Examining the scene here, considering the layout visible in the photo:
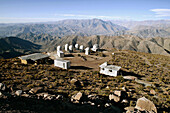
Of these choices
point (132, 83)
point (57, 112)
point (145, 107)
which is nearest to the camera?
point (57, 112)

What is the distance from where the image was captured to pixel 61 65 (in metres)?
32.2

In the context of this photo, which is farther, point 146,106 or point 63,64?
point 63,64

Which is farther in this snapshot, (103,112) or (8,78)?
(8,78)

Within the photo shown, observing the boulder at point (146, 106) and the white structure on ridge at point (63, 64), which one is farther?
the white structure on ridge at point (63, 64)

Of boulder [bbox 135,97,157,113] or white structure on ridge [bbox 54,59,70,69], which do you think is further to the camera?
white structure on ridge [bbox 54,59,70,69]

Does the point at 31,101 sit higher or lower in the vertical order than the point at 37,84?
higher

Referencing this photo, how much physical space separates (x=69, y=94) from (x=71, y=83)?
435 centimetres

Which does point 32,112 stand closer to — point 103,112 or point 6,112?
point 6,112

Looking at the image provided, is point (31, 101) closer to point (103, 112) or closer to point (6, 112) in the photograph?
point (6, 112)

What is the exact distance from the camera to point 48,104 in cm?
1111

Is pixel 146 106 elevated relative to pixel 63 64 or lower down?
elevated

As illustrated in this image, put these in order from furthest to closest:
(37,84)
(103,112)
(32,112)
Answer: (37,84)
(103,112)
(32,112)

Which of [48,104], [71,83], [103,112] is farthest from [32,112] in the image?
[71,83]

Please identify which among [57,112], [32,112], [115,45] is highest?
[32,112]
